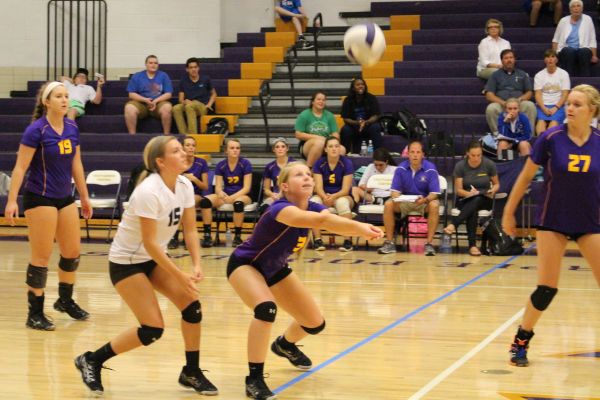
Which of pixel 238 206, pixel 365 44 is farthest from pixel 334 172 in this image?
pixel 365 44

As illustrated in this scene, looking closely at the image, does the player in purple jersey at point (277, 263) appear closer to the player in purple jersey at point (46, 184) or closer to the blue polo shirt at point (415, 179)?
the player in purple jersey at point (46, 184)

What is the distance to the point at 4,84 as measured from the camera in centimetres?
1884

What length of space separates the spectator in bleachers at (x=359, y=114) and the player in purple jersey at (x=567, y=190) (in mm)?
8751

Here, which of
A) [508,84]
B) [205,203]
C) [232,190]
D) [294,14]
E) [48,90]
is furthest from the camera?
[294,14]

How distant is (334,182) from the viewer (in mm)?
13328

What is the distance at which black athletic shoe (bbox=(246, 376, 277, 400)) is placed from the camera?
17.3 ft

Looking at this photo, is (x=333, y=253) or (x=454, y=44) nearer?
(x=333, y=253)

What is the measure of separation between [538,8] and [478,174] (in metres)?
5.37

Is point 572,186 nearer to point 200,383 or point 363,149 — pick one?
point 200,383

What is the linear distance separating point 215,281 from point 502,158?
5.38 metres

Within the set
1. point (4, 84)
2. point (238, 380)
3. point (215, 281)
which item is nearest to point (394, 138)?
point (215, 281)

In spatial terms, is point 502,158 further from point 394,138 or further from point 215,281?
point 215,281

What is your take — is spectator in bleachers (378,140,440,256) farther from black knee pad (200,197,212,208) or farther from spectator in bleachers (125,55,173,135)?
spectator in bleachers (125,55,173,135)

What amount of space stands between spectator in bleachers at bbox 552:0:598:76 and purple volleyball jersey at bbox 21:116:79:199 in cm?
996
